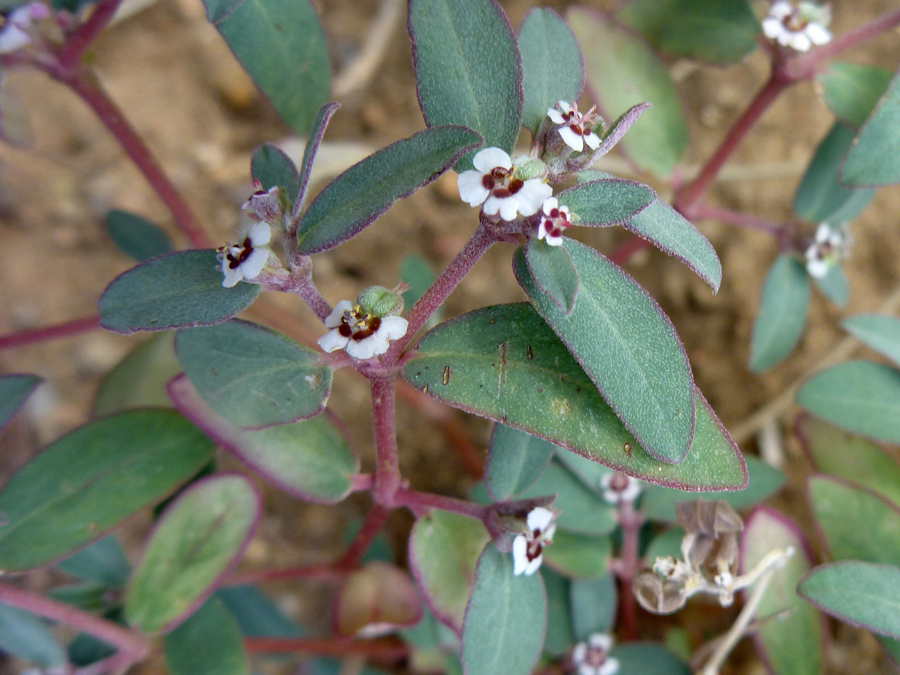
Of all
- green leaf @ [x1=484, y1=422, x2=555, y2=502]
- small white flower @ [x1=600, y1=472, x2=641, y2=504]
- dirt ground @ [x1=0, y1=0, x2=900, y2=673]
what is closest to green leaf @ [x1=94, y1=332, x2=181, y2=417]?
dirt ground @ [x1=0, y1=0, x2=900, y2=673]

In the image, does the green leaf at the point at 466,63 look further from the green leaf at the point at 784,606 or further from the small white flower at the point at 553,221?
the green leaf at the point at 784,606

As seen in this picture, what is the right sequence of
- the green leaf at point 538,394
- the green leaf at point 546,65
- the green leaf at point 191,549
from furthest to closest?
1. the green leaf at point 191,549
2. the green leaf at point 546,65
3. the green leaf at point 538,394

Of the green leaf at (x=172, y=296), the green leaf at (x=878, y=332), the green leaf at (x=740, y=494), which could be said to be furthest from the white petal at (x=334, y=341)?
the green leaf at (x=878, y=332)

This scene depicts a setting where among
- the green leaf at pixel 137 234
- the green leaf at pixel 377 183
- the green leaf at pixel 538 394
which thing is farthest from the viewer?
the green leaf at pixel 137 234

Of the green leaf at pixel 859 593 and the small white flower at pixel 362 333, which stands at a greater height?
the small white flower at pixel 362 333

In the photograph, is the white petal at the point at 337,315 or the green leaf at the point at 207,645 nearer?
the white petal at the point at 337,315

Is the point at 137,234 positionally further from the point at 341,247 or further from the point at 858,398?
the point at 858,398

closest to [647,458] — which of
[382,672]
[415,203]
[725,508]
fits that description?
[725,508]

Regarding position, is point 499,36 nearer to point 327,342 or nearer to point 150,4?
point 327,342

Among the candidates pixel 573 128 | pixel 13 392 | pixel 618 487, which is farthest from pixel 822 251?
pixel 13 392
